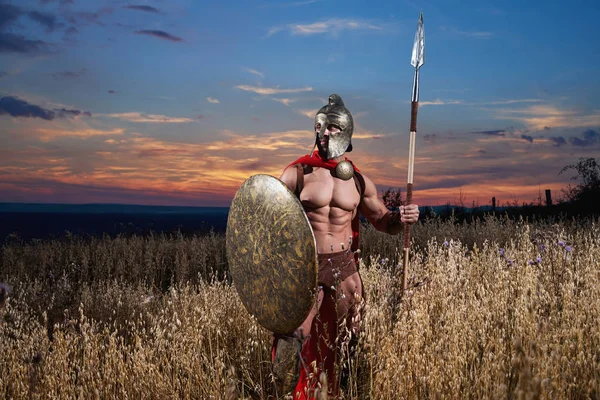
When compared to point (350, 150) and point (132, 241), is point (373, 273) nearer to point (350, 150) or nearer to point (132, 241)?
point (350, 150)

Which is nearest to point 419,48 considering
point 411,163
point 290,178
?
point 411,163

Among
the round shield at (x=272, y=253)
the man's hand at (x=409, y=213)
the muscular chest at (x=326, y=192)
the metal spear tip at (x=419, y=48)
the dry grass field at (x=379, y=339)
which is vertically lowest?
the dry grass field at (x=379, y=339)

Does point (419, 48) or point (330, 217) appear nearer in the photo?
point (330, 217)

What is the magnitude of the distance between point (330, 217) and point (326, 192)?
166 millimetres

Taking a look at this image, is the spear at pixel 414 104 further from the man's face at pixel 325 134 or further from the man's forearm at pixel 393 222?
the man's face at pixel 325 134

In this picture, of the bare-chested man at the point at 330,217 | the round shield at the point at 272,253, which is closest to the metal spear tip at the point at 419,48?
the bare-chested man at the point at 330,217

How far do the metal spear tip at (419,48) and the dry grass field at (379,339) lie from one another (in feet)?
5.38

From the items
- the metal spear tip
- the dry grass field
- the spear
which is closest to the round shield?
the dry grass field

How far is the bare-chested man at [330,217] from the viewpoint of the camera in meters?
3.21

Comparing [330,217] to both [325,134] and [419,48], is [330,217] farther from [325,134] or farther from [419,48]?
[419,48]

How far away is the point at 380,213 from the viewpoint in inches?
142

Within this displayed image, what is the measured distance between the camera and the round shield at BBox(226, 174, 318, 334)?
268 centimetres

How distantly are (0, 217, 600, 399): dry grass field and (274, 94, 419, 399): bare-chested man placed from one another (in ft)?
0.61

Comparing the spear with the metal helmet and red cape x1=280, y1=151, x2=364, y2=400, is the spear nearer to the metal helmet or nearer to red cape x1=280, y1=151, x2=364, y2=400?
the metal helmet
